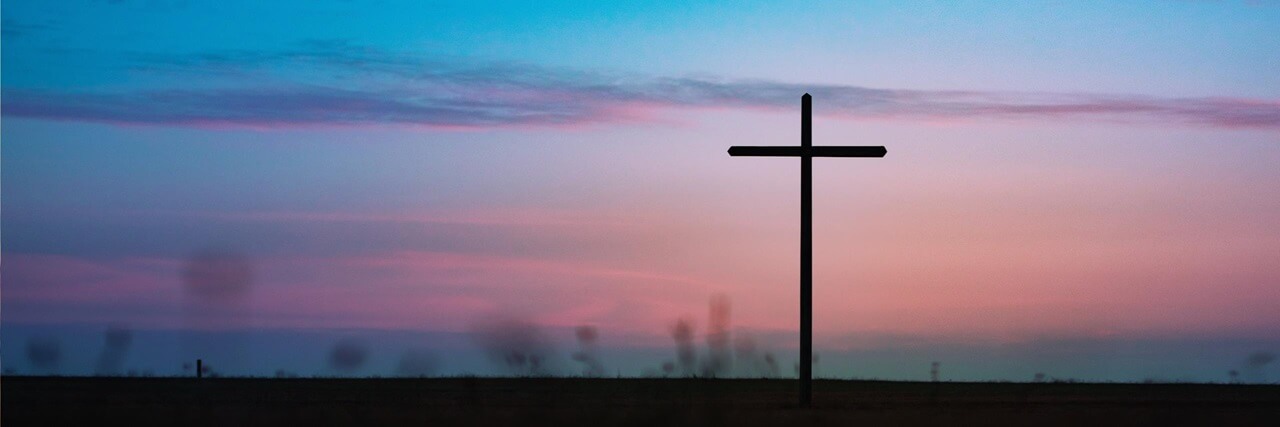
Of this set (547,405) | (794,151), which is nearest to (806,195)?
(794,151)

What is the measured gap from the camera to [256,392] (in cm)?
3569

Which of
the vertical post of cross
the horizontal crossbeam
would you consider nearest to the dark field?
→ the vertical post of cross

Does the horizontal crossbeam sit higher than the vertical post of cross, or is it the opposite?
the horizontal crossbeam

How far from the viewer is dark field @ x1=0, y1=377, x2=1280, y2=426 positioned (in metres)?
24.2

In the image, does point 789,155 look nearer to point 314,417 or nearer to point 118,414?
point 314,417

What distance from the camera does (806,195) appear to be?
30906mm

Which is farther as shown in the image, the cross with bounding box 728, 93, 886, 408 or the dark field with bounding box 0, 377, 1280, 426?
the cross with bounding box 728, 93, 886, 408

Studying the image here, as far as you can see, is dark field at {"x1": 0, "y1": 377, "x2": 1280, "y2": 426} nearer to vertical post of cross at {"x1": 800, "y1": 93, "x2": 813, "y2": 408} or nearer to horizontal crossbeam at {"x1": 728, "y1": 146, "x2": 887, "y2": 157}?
vertical post of cross at {"x1": 800, "y1": 93, "x2": 813, "y2": 408}

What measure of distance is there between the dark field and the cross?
0.99 metres

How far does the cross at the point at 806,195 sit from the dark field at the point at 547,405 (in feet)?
3.24

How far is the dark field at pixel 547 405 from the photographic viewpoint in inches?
953

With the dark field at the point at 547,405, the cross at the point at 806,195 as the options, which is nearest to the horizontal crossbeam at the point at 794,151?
the cross at the point at 806,195

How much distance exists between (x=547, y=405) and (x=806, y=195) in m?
6.31

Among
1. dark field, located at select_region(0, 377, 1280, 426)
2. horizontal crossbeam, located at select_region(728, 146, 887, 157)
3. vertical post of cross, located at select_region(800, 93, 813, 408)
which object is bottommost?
dark field, located at select_region(0, 377, 1280, 426)
